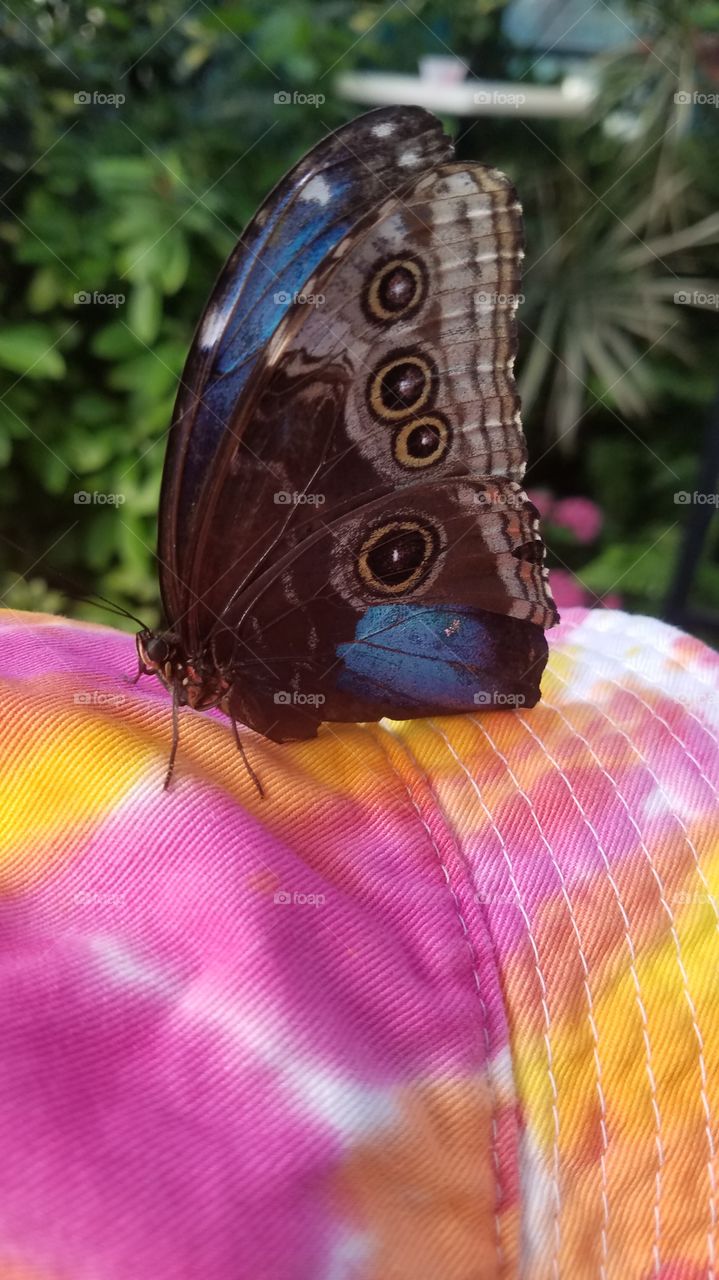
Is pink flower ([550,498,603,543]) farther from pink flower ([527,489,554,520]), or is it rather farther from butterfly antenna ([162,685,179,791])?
butterfly antenna ([162,685,179,791])

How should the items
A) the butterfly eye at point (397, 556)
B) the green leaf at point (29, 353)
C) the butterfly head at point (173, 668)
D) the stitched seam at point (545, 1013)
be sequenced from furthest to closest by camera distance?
the green leaf at point (29, 353) → the butterfly eye at point (397, 556) → the butterfly head at point (173, 668) → the stitched seam at point (545, 1013)

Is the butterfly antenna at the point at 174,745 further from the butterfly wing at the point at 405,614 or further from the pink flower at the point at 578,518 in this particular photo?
the pink flower at the point at 578,518

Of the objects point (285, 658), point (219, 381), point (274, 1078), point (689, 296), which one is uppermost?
point (689, 296)

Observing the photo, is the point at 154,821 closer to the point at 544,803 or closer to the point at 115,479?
the point at 544,803

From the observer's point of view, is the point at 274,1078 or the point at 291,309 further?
the point at 291,309

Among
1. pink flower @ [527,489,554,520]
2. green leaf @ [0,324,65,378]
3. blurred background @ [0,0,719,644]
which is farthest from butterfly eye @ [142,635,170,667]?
pink flower @ [527,489,554,520]

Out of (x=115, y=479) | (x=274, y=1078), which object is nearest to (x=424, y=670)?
(x=274, y=1078)

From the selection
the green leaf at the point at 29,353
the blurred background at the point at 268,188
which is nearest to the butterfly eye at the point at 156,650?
the blurred background at the point at 268,188
